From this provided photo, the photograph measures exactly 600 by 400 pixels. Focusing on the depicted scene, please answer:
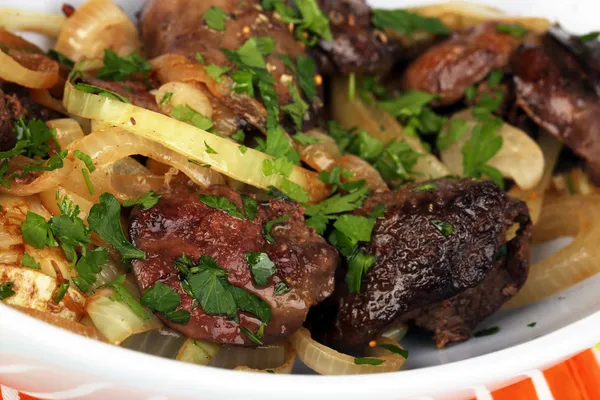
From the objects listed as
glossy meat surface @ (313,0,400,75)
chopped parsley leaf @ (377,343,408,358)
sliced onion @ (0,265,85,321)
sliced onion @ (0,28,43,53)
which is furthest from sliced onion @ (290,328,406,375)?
sliced onion @ (0,28,43,53)

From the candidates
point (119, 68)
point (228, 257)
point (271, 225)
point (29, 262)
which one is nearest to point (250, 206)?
point (271, 225)

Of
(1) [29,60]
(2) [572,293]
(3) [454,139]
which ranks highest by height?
(1) [29,60]

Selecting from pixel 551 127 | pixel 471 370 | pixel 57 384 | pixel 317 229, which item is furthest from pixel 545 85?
pixel 57 384

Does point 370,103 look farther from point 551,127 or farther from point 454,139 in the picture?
point 551,127

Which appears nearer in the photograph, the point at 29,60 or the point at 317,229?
the point at 317,229

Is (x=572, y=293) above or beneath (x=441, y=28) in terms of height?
beneath

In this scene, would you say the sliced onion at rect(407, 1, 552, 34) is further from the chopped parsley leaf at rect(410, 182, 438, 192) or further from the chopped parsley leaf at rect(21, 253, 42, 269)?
the chopped parsley leaf at rect(21, 253, 42, 269)
